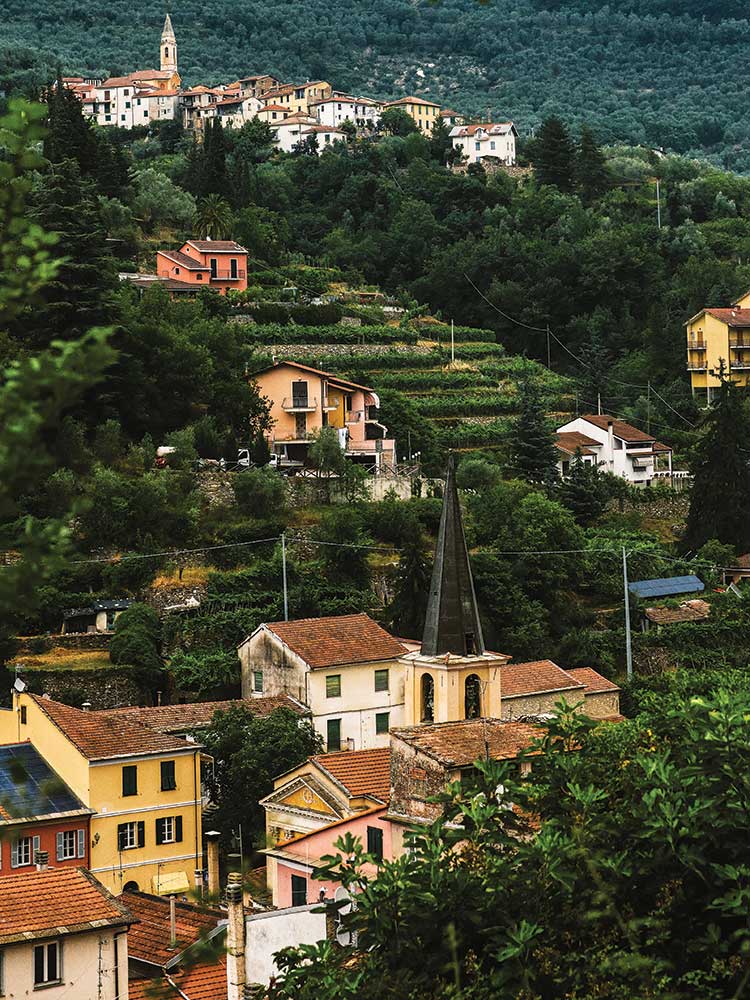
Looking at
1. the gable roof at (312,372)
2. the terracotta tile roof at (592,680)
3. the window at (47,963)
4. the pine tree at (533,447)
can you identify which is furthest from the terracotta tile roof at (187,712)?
the pine tree at (533,447)

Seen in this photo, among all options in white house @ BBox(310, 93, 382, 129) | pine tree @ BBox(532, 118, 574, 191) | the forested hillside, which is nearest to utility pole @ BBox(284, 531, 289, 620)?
pine tree @ BBox(532, 118, 574, 191)

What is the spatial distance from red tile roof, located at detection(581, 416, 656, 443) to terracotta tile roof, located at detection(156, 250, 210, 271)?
15.1 m

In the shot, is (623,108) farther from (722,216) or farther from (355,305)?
(355,305)

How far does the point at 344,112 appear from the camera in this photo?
120938 mm

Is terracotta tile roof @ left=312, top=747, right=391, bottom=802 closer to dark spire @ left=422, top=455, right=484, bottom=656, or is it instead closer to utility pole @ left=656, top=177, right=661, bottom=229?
dark spire @ left=422, top=455, right=484, bottom=656

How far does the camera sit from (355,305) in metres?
72.2

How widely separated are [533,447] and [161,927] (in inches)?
1358

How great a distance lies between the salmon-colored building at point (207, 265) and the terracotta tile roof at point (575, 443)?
14.2 metres

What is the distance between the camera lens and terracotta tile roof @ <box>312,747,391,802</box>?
103ft

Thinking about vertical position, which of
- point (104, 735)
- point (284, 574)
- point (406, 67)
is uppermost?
point (406, 67)

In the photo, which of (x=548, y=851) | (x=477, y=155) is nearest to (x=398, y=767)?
(x=548, y=851)

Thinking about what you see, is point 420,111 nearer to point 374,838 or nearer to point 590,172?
point 590,172

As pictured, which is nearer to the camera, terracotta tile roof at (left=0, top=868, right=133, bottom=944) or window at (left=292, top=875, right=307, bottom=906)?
terracotta tile roof at (left=0, top=868, right=133, bottom=944)

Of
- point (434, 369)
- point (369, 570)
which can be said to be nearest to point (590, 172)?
point (434, 369)
